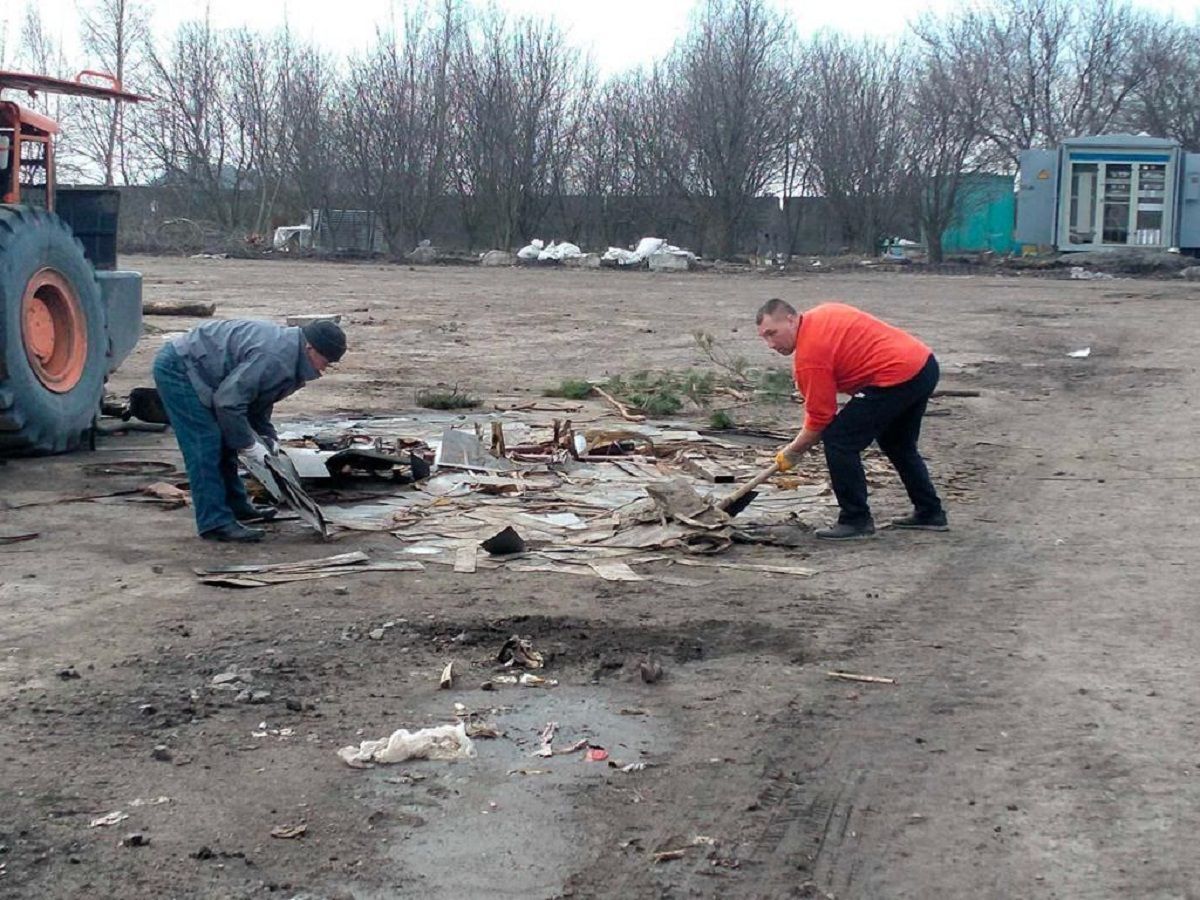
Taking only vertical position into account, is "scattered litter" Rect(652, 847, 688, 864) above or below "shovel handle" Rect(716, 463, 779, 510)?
below

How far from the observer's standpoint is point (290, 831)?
4.43 m

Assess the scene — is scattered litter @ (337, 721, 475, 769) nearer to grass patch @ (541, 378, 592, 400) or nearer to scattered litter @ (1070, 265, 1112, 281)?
grass patch @ (541, 378, 592, 400)

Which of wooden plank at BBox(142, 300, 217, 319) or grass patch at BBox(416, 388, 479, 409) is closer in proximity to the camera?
grass patch at BBox(416, 388, 479, 409)

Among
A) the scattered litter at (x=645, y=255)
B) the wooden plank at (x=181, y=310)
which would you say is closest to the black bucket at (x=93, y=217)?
the wooden plank at (x=181, y=310)

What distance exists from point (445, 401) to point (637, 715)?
8448 millimetres

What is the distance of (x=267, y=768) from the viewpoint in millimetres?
4926

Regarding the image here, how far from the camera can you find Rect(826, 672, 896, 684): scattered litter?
5949 mm

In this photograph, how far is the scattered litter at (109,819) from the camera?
4.43m

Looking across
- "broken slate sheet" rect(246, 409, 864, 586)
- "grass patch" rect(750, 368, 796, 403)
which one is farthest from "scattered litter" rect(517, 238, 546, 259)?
"broken slate sheet" rect(246, 409, 864, 586)

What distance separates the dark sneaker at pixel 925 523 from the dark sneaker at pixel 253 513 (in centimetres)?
353

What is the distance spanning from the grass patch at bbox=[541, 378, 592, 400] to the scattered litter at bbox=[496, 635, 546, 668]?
27.1 feet

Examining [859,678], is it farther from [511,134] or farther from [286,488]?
[511,134]

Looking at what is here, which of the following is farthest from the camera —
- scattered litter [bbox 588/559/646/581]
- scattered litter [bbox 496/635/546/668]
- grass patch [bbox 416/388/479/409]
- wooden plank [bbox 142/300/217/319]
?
wooden plank [bbox 142/300/217/319]

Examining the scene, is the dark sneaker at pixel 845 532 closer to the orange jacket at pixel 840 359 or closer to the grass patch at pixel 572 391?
the orange jacket at pixel 840 359
